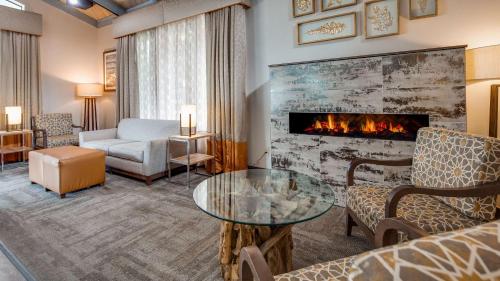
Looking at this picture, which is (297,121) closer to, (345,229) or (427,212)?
(345,229)

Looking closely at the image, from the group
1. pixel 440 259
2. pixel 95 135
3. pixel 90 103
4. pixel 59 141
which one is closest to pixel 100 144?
pixel 95 135

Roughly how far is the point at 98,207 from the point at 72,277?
1.25m

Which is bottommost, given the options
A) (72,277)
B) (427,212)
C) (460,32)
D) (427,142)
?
(72,277)

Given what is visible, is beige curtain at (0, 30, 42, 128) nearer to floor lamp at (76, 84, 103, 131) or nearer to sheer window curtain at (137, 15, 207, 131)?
floor lamp at (76, 84, 103, 131)

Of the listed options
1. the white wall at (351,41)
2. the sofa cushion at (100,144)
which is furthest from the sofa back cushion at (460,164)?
the sofa cushion at (100,144)

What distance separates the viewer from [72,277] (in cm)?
168

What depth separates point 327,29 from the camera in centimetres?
321

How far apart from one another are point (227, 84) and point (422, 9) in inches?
95.1

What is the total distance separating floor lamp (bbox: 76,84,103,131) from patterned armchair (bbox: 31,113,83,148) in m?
0.42

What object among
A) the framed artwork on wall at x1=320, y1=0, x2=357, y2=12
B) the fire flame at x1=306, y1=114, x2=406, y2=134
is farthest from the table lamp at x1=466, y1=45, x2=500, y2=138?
the framed artwork on wall at x1=320, y1=0, x2=357, y2=12

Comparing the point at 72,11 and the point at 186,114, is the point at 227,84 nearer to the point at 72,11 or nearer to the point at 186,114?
the point at 186,114

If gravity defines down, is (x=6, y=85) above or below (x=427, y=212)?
above

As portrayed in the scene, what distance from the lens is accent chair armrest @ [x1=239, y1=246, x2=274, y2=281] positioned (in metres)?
0.86

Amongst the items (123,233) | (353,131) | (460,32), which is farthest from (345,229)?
(460,32)
